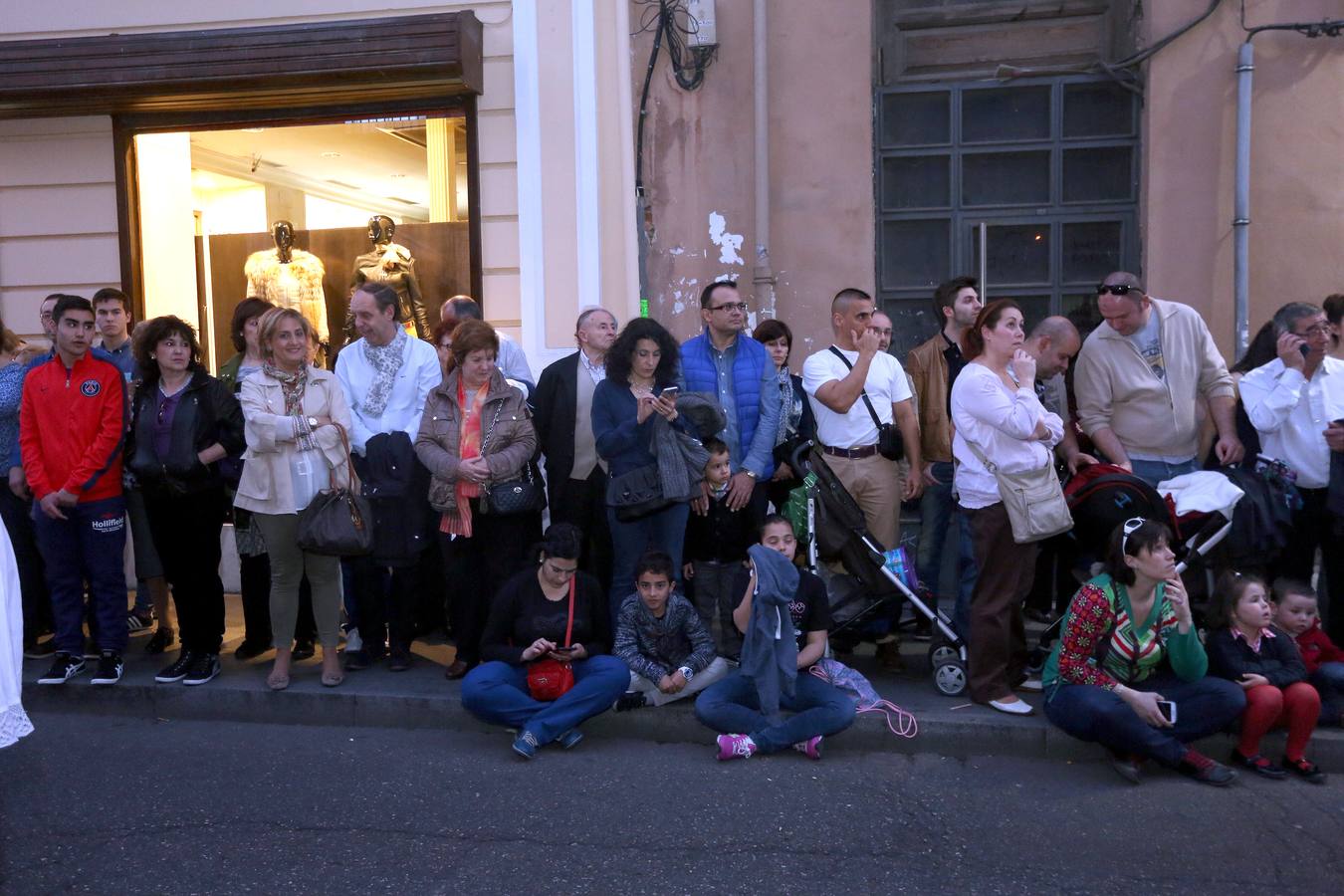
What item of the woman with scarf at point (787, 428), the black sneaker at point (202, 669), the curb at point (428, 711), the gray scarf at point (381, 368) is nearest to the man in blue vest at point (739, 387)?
the woman with scarf at point (787, 428)

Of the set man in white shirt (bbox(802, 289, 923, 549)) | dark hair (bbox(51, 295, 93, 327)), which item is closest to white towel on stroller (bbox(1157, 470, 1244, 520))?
man in white shirt (bbox(802, 289, 923, 549))

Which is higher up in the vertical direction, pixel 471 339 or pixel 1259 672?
pixel 471 339

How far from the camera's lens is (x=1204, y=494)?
19.8ft

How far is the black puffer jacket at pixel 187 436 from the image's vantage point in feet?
22.1

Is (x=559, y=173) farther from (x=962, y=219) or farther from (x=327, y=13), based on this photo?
(x=962, y=219)

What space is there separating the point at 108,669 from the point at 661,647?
3.13 meters

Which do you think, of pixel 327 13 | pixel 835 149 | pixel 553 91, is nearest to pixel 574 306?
pixel 553 91

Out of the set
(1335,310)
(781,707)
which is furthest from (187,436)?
(1335,310)

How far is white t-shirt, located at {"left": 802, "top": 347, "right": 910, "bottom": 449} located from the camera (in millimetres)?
6855

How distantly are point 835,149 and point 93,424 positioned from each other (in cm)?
534

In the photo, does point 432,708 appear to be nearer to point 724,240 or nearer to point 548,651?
point 548,651

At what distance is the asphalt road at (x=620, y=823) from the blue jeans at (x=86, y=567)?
949 mm

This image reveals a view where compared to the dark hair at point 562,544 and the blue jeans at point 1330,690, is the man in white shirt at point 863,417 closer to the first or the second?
the dark hair at point 562,544

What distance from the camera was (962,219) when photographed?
9.14 meters
